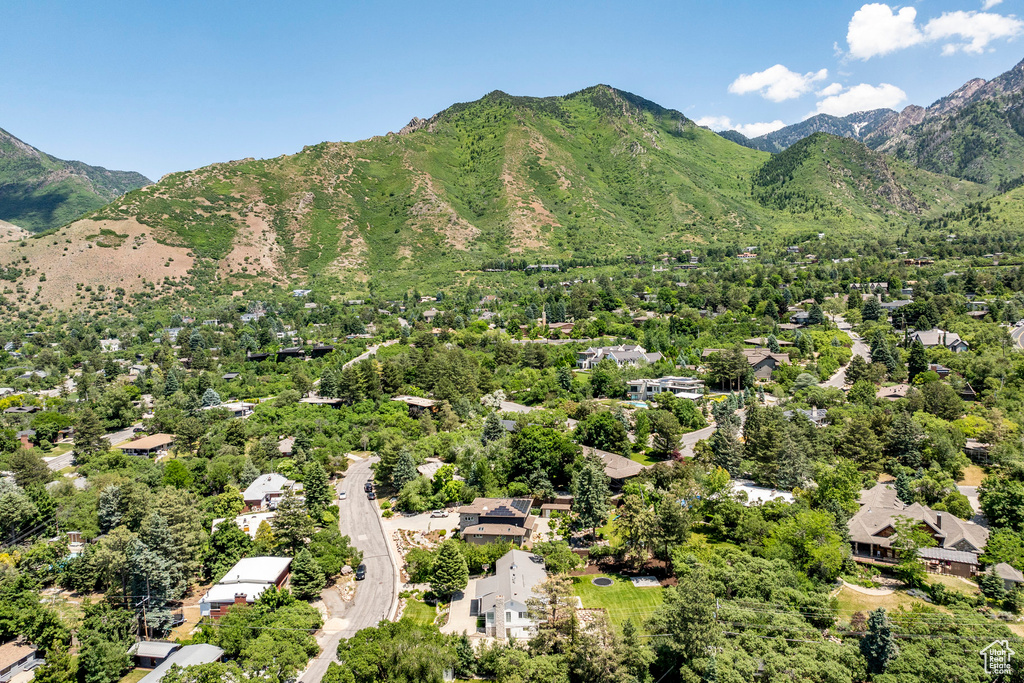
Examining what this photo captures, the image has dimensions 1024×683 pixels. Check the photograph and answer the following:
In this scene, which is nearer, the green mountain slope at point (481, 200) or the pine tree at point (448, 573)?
the pine tree at point (448, 573)

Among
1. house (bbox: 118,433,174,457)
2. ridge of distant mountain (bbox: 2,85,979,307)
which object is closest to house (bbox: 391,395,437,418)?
house (bbox: 118,433,174,457)

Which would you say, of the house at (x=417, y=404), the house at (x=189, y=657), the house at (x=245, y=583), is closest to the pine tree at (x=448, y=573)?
the house at (x=245, y=583)

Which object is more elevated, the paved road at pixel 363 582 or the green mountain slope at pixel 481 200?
the green mountain slope at pixel 481 200

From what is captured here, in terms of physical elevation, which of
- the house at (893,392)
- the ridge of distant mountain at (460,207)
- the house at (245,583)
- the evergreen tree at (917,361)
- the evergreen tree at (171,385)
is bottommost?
the house at (245,583)

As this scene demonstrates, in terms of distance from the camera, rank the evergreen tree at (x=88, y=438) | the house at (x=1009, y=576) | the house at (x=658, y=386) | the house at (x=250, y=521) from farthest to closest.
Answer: the house at (x=658, y=386), the evergreen tree at (x=88, y=438), the house at (x=250, y=521), the house at (x=1009, y=576)

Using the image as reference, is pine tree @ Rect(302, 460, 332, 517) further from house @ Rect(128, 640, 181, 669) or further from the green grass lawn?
house @ Rect(128, 640, 181, 669)

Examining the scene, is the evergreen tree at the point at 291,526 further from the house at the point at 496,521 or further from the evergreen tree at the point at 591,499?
the evergreen tree at the point at 591,499

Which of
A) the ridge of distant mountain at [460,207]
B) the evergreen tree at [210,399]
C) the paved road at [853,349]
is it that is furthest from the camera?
the ridge of distant mountain at [460,207]
